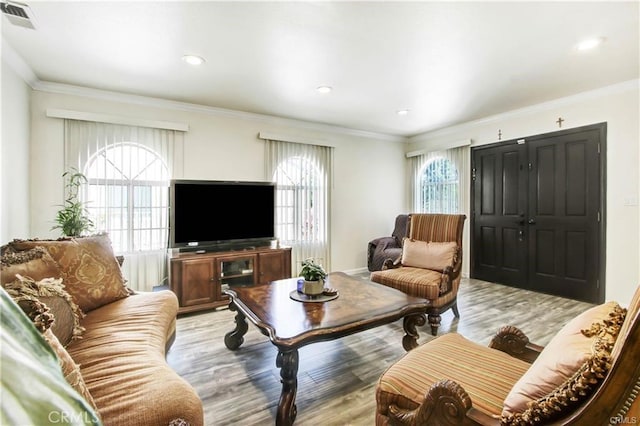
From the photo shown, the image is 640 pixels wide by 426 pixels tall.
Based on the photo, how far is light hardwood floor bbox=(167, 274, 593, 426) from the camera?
1718mm

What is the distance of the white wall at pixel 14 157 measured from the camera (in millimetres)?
2457

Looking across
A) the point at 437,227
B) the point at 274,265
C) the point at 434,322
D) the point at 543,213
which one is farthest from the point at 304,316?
the point at 543,213

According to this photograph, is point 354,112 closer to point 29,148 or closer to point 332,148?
point 332,148

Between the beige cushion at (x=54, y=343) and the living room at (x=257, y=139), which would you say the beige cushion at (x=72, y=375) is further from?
the living room at (x=257, y=139)

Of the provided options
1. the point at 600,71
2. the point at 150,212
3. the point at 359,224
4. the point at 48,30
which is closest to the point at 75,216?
the point at 150,212

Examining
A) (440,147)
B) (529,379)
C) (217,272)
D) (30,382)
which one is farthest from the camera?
(440,147)

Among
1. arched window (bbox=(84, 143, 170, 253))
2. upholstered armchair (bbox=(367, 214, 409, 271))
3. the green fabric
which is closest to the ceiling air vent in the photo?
arched window (bbox=(84, 143, 170, 253))

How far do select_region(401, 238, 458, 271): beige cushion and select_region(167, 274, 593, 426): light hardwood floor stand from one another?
0.58m

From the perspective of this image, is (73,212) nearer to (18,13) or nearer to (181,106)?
(18,13)

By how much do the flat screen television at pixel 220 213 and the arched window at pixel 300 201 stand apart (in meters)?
0.41

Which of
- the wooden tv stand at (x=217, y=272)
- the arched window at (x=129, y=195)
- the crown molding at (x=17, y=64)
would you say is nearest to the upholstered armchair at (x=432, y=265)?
the wooden tv stand at (x=217, y=272)

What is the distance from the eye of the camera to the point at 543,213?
394 centimetres

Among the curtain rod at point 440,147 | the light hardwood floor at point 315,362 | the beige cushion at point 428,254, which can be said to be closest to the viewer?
the light hardwood floor at point 315,362

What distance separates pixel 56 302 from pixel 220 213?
2279 millimetres
